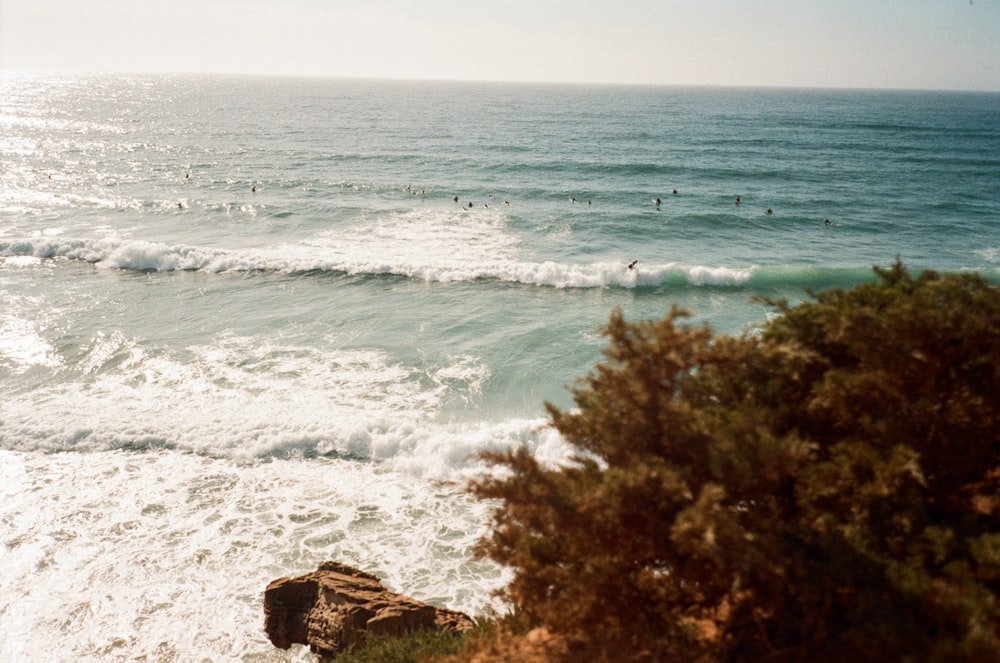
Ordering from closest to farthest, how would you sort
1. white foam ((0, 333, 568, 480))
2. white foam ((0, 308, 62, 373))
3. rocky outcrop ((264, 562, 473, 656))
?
rocky outcrop ((264, 562, 473, 656))
white foam ((0, 333, 568, 480))
white foam ((0, 308, 62, 373))

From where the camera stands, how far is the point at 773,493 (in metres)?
5.96

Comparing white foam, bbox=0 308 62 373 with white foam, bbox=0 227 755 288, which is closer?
white foam, bbox=0 308 62 373

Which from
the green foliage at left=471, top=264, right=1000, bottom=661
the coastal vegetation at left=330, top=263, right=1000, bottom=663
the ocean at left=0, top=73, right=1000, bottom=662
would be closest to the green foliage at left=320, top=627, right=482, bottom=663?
the coastal vegetation at left=330, top=263, right=1000, bottom=663

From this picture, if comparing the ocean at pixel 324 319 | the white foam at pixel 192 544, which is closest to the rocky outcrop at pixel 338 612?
the white foam at pixel 192 544

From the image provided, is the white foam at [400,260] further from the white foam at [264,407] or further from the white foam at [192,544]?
the white foam at [192,544]

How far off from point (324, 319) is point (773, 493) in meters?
18.7

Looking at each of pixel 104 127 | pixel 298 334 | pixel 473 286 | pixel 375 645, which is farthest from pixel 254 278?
pixel 104 127

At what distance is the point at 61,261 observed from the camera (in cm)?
2834

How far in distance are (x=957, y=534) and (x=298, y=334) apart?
19.2 meters

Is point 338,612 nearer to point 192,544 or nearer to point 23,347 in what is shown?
point 192,544

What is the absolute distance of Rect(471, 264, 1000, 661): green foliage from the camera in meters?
4.78

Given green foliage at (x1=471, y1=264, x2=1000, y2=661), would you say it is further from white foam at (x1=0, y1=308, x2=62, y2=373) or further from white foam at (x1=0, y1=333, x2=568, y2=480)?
white foam at (x1=0, y1=308, x2=62, y2=373)

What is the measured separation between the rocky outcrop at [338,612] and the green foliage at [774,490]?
2.73 metres

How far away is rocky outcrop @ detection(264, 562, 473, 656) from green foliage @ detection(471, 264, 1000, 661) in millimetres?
2731
